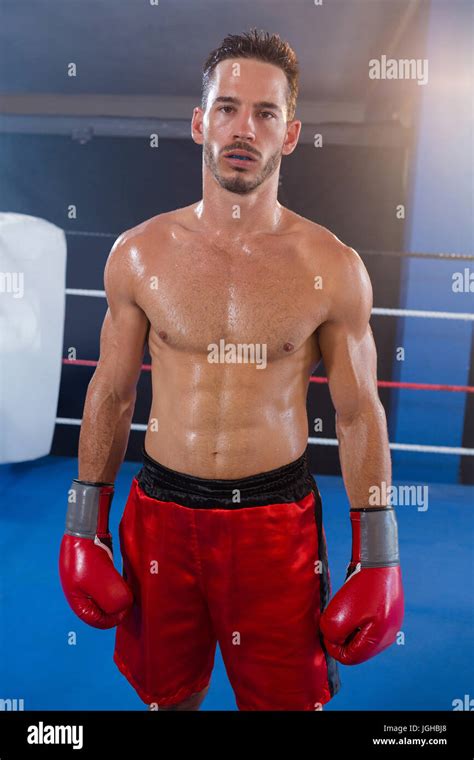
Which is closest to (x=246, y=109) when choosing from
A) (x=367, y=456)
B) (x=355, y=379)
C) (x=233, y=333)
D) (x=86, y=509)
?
(x=233, y=333)

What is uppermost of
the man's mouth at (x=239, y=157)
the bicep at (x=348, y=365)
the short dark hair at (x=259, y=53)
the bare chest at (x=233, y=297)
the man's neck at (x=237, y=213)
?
the short dark hair at (x=259, y=53)

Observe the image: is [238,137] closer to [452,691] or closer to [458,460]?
[452,691]

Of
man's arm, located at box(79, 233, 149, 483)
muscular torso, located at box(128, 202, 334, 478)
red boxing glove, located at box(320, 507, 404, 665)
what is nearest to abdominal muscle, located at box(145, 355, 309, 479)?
muscular torso, located at box(128, 202, 334, 478)

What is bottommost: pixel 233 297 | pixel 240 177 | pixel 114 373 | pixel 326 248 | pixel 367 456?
pixel 367 456

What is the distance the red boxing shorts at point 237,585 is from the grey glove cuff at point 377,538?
91 millimetres

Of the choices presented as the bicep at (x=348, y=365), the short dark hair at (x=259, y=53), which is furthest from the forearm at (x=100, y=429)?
the short dark hair at (x=259, y=53)

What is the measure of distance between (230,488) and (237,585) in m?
0.18

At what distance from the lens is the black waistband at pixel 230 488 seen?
3.78 ft

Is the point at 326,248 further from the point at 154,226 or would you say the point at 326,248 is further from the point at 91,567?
the point at 91,567

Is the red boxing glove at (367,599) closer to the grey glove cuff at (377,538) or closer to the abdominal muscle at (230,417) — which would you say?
the grey glove cuff at (377,538)

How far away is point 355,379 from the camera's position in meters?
1.17
